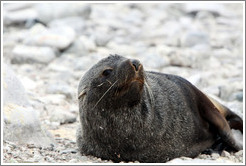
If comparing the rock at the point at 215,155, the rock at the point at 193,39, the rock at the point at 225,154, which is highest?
the rock at the point at 215,155

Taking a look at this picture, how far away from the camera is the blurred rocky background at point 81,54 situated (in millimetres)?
6059

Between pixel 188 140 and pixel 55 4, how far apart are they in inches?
400

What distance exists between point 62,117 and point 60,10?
26.0 feet

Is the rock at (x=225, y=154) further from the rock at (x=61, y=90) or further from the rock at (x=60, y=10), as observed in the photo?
the rock at (x=60, y=10)

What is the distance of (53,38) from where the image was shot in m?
12.0

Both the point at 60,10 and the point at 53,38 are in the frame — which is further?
the point at 60,10

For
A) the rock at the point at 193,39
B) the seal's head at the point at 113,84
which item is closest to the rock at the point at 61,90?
the seal's head at the point at 113,84

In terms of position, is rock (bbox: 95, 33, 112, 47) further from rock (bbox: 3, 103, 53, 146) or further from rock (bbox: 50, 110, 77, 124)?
rock (bbox: 3, 103, 53, 146)

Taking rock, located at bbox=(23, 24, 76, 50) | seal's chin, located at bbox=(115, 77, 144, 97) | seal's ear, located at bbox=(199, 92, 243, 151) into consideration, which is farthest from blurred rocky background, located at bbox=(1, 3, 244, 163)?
seal's chin, located at bbox=(115, 77, 144, 97)

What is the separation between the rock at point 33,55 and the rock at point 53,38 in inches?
9.9

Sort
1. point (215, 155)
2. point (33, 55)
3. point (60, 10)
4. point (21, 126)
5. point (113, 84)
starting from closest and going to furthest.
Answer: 1. point (113, 84)
2. point (215, 155)
3. point (21, 126)
4. point (33, 55)
5. point (60, 10)

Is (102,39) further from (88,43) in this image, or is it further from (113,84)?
(113,84)

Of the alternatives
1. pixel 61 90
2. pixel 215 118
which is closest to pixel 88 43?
pixel 61 90

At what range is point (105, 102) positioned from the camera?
5.08 metres
